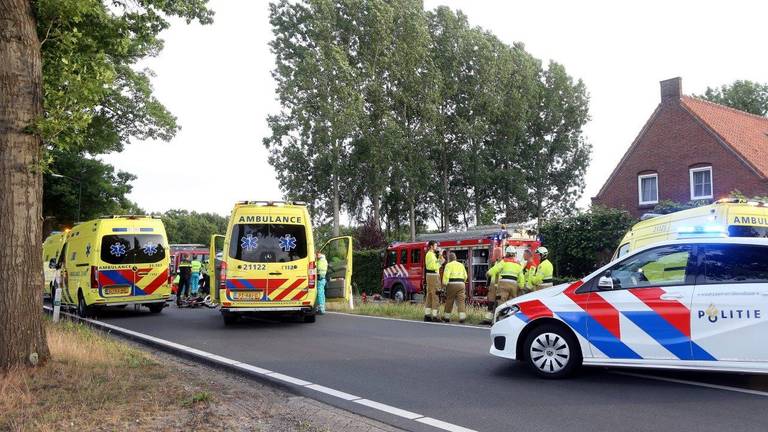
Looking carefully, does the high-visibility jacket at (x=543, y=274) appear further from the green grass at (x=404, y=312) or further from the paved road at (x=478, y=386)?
the paved road at (x=478, y=386)

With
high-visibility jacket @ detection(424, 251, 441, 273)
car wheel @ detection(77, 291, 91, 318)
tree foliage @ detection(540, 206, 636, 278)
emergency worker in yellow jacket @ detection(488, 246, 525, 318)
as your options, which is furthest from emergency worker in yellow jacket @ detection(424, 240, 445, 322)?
tree foliage @ detection(540, 206, 636, 278)

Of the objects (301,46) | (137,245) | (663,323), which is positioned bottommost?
(663,323)

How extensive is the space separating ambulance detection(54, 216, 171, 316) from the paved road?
494 cm

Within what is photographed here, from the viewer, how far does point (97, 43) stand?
400 inches

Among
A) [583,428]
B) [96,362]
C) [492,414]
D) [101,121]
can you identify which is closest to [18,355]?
[96,362]

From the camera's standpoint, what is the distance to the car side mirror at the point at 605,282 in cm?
739

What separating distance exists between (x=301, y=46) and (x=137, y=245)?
2313 cm

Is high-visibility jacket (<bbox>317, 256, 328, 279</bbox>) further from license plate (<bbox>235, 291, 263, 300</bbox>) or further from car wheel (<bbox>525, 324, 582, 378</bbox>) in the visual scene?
car wheel (<bbox>525, 324, 582, 378</bbox>)

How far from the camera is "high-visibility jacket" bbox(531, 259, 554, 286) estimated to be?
13.2m

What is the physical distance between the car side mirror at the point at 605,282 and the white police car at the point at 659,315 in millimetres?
11

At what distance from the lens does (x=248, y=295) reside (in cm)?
1318

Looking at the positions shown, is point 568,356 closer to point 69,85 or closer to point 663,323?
point 663,323

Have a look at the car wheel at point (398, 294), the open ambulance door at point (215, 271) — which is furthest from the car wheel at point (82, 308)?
the car wheel at point (398, 294)

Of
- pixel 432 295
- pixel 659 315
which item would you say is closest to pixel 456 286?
pixel 432 295
